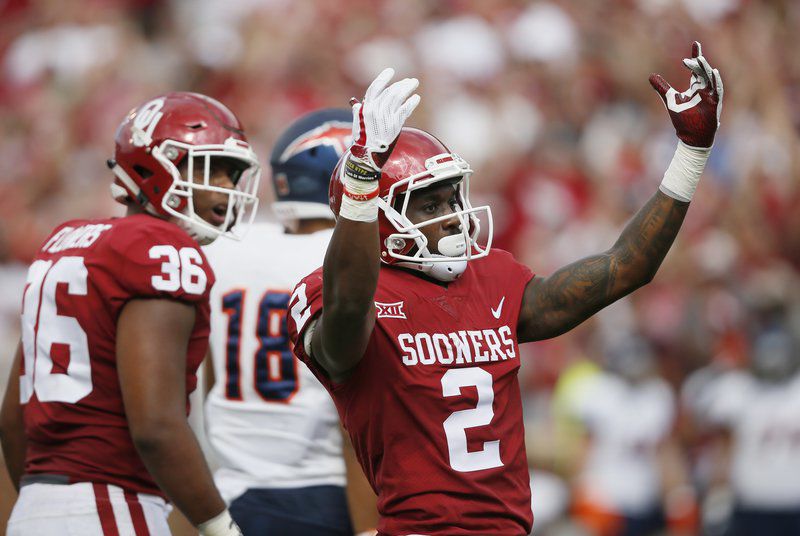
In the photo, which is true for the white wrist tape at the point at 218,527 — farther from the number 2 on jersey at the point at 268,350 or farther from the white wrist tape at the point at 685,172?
the white wrist tape at the point at 685,172

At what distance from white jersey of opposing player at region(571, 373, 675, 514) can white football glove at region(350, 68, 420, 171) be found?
590cm

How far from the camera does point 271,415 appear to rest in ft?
14.8

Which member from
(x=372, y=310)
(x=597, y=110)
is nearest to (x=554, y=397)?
(x=597, y=110)

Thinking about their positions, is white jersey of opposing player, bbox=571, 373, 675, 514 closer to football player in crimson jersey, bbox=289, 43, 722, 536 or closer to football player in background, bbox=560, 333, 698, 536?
football player in background, bbox=560, 333, 698, 536

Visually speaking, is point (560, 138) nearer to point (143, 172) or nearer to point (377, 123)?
point (143, 172)

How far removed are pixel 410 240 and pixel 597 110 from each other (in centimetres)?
734

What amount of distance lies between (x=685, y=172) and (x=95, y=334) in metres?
1.80

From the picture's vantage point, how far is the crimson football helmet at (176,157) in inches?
157

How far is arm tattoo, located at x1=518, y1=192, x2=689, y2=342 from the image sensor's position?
3.68m

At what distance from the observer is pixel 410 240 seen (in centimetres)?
354

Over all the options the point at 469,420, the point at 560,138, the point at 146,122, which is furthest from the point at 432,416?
the point at 560,138

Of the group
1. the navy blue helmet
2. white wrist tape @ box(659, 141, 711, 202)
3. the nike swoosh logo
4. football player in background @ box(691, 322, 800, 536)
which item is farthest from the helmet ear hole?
football player in background @ box(691, 322, 800, 536)

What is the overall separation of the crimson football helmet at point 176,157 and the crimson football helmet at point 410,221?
0.59 meters

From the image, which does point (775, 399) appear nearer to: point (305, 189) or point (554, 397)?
point (554, 397)
